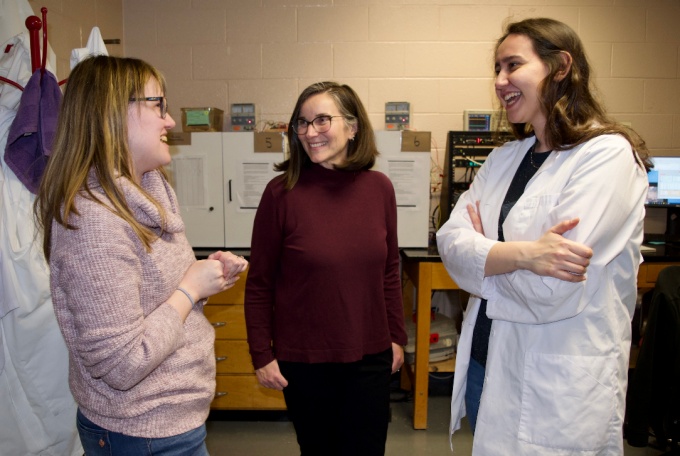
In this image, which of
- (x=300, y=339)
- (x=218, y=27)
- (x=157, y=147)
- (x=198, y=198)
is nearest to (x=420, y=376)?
(x=300, y=339)

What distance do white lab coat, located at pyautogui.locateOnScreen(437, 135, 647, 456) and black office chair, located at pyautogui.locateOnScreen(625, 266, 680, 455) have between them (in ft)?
3.18

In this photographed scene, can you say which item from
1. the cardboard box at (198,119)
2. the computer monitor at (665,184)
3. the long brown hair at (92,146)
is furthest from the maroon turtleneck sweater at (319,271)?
the computer monitor at (665,184)

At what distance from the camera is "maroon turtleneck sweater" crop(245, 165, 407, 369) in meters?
1.41

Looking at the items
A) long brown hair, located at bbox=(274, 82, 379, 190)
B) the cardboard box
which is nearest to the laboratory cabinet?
the cardboard box

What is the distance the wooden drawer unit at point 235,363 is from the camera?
253 centimetres

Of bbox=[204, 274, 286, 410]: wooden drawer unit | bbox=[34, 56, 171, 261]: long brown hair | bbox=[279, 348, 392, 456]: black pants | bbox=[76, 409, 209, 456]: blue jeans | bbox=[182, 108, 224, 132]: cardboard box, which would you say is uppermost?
bbox=[182, 108, 224, 132]: cardboard box

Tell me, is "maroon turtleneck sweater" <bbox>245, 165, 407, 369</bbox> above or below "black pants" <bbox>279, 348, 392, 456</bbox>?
above

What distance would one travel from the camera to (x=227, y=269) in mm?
1155

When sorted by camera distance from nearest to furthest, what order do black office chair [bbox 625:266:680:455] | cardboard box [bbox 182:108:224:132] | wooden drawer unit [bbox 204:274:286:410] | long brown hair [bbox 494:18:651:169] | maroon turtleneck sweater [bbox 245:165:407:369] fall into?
long brown hair [bbox 494:18:651:169], maroon turtleneck sweater [bbox 245:165:407:369], black office chair [bbox 625:266:680:455], wooden drawer unit [bbox 204:274:286:410], cardboard box [bbox 182:108:224:132]

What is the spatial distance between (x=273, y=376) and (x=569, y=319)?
0.83m

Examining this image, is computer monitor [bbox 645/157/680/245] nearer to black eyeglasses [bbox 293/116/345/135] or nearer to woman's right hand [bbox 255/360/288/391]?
black eyeglasses [bbox 293/116/345/135]

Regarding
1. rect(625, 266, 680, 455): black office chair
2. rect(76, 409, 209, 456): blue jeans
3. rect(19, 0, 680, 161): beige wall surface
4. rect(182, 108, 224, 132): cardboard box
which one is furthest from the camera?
rect(19, 0, 680, 161): beige wall surface

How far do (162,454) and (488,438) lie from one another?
2.44ft

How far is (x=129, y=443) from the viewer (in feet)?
3.13
